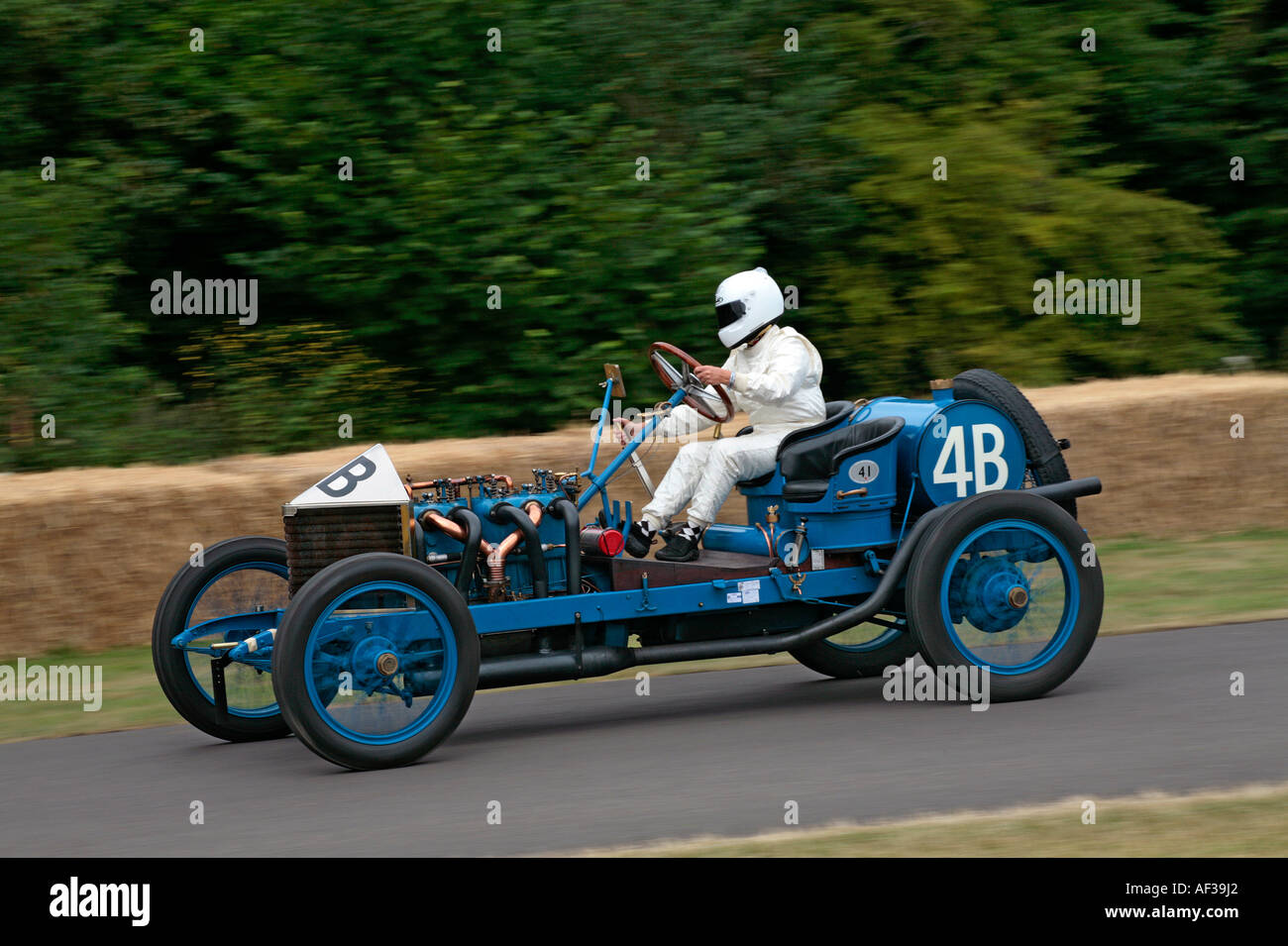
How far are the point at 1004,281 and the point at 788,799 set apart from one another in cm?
925

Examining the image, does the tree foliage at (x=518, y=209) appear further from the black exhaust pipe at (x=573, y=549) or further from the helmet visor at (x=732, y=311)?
the black exhaust pipe at (x=573, y=549)

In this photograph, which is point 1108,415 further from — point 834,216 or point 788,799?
point 788,799

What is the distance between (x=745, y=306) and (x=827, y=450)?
30.4 inches

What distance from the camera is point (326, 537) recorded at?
20.7 feet

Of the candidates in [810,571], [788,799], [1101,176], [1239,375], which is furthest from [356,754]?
[1101,176]

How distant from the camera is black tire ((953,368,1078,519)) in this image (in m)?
7.24

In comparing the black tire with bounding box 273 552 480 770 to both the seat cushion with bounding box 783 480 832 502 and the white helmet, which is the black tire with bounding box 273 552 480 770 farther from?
the white helmet

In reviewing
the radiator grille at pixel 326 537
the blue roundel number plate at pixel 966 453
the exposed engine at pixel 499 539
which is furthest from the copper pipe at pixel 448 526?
the blue roundel number plate at pixel 966 453

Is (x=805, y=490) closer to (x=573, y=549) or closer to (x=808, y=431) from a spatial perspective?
(x=808, y=431)

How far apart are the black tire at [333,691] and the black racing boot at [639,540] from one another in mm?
1043

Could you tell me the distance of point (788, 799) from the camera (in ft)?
17.8

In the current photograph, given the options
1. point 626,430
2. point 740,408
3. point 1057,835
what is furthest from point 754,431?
Result: point 1057,835

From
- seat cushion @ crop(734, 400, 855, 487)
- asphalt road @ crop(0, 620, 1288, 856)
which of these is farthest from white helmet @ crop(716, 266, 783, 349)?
asphalt road @ crop(0, 620, 1288, 856)
